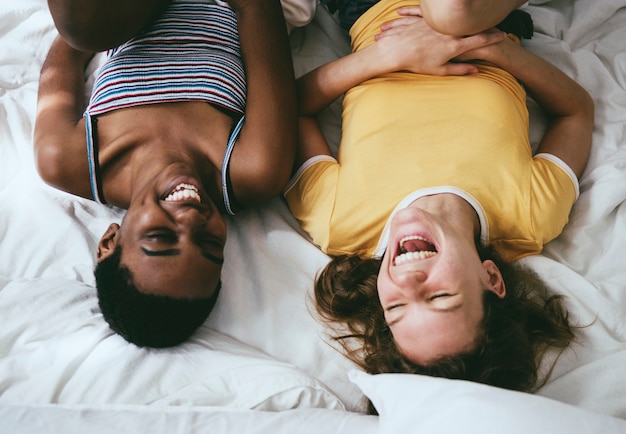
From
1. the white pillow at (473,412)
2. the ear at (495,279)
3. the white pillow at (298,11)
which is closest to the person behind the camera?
the white pillow at (473,412)

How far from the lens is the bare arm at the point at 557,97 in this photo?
1.29 metres

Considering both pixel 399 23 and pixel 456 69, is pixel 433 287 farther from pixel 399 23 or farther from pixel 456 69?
pixel 399 23

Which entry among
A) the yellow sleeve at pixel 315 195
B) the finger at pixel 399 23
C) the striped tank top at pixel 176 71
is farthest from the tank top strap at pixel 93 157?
the finger at pixel 399 23

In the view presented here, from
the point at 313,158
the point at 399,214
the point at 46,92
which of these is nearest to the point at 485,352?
the point at 399,214

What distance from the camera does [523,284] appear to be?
1.14 m

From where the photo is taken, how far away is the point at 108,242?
45.0 inches

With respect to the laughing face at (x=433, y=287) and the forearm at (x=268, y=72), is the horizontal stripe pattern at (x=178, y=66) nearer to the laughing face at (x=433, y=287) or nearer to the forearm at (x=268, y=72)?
the forearm at (x=268, y=72)

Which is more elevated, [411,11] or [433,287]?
[411,11]

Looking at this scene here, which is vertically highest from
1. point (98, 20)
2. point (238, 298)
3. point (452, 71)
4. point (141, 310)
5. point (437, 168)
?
point (98, 20)

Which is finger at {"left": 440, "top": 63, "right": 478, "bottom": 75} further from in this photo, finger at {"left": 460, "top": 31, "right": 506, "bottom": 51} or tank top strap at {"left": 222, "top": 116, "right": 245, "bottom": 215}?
tank top strap at {"left": 222, "top": 116, "right": 245, "bottom": 215}

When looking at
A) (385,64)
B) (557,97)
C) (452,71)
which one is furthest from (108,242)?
(557,97)

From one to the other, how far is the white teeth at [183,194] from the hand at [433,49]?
1.63ft

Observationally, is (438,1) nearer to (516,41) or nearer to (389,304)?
(516,41)

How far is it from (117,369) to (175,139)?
1.49ft
